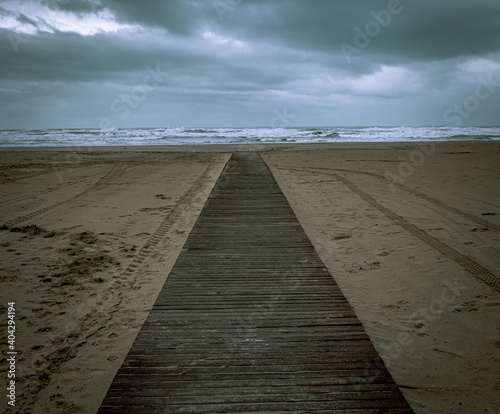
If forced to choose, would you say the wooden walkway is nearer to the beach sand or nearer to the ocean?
the beach sand

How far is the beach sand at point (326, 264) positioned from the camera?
8.38 feet

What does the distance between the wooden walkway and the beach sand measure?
0.88 feet

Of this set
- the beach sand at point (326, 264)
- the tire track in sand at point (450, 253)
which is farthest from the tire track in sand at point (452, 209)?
the tire track in sand at point (450, 253)

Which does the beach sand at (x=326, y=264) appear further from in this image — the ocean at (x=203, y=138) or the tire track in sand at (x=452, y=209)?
the ocean at (x=203, y=138)

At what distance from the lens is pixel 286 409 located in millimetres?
2113

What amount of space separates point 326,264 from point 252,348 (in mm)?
2330

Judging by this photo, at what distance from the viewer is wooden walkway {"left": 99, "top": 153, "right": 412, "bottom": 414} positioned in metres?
2.17

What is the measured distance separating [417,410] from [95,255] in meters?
4.60

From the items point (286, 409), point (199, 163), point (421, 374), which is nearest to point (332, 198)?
point (421, 374)

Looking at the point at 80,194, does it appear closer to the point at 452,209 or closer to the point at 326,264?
the point at 326,264

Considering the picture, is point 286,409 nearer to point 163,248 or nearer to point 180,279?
point 180,279

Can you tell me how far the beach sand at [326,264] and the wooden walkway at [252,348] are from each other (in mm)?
268

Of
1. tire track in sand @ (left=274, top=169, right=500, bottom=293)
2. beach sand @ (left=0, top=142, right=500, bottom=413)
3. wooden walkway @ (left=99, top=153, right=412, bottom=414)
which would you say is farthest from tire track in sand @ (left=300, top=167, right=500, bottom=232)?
wooden walkway @ (left=99, top=153, right=412, bottom=414)

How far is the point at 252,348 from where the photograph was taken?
2.66 metres
